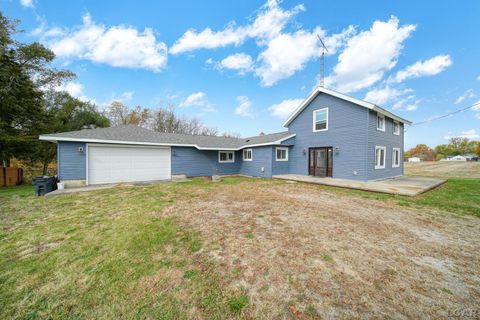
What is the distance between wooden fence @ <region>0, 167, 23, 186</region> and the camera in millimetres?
11430

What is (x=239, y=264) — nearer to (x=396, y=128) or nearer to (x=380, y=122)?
(x=380, y=122)

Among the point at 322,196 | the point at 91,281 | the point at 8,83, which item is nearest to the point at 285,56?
the point at 322,196

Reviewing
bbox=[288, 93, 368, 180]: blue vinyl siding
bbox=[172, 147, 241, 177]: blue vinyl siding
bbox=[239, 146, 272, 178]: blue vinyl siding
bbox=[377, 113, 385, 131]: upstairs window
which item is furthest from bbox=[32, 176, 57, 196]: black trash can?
bbox=[377, 113, 385, 131]: upstairs window

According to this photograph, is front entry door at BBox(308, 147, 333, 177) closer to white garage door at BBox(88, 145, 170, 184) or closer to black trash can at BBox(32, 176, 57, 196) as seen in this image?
white garage door at BBox(88, 145, 170, 184)

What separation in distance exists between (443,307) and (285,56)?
14828 millimetres

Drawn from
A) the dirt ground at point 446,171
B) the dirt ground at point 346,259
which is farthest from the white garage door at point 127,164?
the dirt ground at point 446,171

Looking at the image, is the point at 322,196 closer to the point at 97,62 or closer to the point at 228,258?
the point at 228,258

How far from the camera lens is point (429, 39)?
39.2 ft

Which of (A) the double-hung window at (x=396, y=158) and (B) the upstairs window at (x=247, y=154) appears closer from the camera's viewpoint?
(A) the double-hung window at (x=396, y=158)

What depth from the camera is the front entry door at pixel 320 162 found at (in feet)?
38.7

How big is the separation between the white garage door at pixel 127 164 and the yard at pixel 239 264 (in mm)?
5178

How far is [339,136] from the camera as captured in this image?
1115 cm

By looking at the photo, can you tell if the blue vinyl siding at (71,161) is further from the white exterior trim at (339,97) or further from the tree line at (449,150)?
the tree line at (449,150)

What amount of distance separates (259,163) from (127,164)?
8.77m
